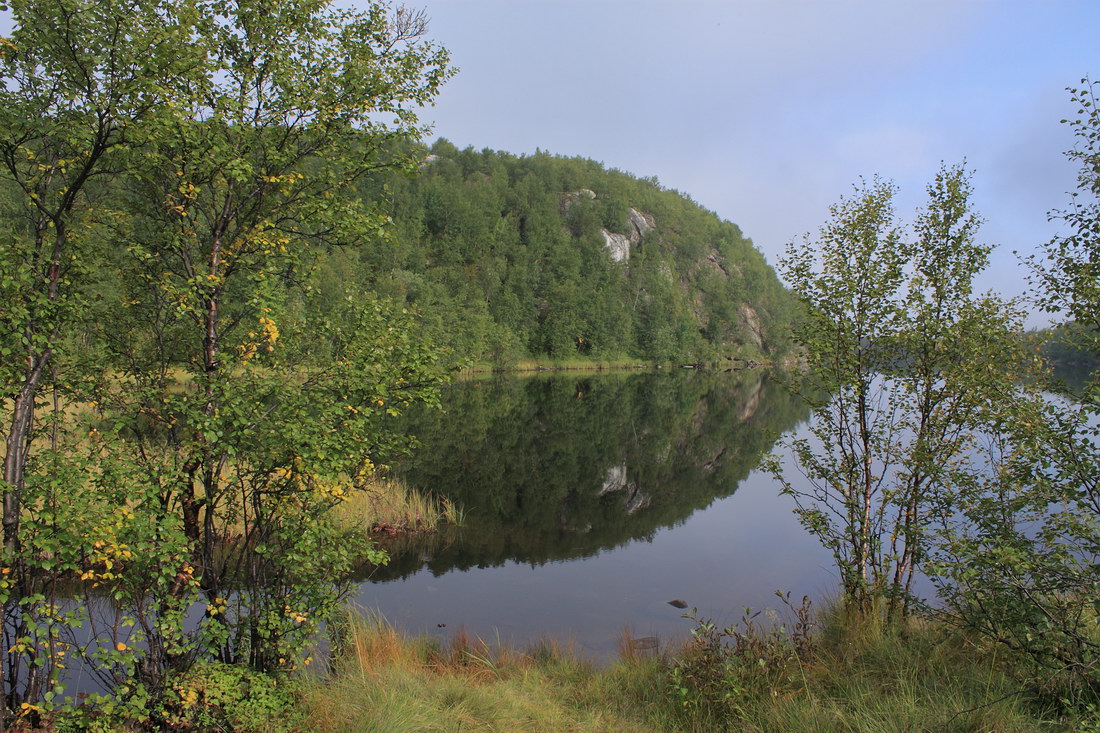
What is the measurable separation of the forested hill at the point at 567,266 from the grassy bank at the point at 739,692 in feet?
178

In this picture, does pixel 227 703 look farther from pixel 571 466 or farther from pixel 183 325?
pixel 571 466

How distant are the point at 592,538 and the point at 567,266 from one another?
10640cm

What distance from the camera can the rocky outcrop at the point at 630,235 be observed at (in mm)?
140000

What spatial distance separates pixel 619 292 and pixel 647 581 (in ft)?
371

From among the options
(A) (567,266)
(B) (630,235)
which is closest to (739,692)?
(A) (567,266)

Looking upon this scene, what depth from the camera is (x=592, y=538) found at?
16.5m

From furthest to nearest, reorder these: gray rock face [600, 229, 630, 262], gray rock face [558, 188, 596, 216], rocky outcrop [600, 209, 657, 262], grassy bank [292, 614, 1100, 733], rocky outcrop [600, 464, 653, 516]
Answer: gray rock face [558, 188, 596, 216] < rocky outcrop [600, 209, 657, 262] < gray rock face [600, 229, 630, 262] < rocky outcrop [600, 464, 653, 516] < grassy bank [292, 614, 1100, 733]

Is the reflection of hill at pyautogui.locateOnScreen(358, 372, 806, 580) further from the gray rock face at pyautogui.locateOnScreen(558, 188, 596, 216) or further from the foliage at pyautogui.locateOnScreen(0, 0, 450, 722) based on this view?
the gray rock face at pyautogui.locateOnScreen(558, 188, 596, 216)

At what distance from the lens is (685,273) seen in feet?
492

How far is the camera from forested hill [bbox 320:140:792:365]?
92.3 m

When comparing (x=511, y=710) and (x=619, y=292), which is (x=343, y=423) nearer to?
(x=511, y=710)

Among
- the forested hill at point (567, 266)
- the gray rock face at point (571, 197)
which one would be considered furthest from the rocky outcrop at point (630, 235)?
the gray rock face at point (571, 197)

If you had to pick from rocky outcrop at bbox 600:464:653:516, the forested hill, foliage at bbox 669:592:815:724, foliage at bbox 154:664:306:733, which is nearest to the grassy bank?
foliage at bbox 669:592:815:724

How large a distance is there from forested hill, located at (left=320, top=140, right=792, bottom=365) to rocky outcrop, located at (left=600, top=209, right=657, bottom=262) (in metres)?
0.37
